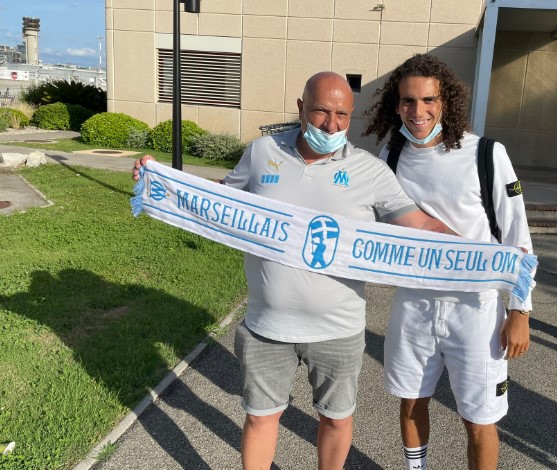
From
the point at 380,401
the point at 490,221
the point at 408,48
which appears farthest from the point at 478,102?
the point at 490,221

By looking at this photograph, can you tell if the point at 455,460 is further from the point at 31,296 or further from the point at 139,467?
the point at 31,296

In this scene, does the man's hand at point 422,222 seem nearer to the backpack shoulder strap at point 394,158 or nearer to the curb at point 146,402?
the backpack shoulder strap at point 394,158

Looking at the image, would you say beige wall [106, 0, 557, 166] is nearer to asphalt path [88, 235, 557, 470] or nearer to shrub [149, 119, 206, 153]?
shrub [149, 119, 206, 153]

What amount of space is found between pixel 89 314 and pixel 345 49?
13.3 meters

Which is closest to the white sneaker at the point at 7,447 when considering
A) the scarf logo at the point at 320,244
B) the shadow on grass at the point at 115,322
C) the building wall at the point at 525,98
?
the shadow on grass at the point at 115,322

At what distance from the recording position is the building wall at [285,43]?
1580cm

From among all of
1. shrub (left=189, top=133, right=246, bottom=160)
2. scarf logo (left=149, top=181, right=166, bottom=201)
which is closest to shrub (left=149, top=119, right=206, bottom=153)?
shrub (left=189, top=133, right=246, bottom=160)

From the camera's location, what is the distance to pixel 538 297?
6.35 m

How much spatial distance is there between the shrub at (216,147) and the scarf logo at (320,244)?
1400 centimetres

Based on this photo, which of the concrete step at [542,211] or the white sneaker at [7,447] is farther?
the concrete step at [542,211]

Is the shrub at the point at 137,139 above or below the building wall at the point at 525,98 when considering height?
below

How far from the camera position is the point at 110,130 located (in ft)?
57.2

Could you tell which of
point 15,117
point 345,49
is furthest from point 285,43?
point 15,117

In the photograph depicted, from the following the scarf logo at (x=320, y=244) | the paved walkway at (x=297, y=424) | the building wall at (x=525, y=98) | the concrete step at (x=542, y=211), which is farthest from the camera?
the building wall at (x=525, y=98)
